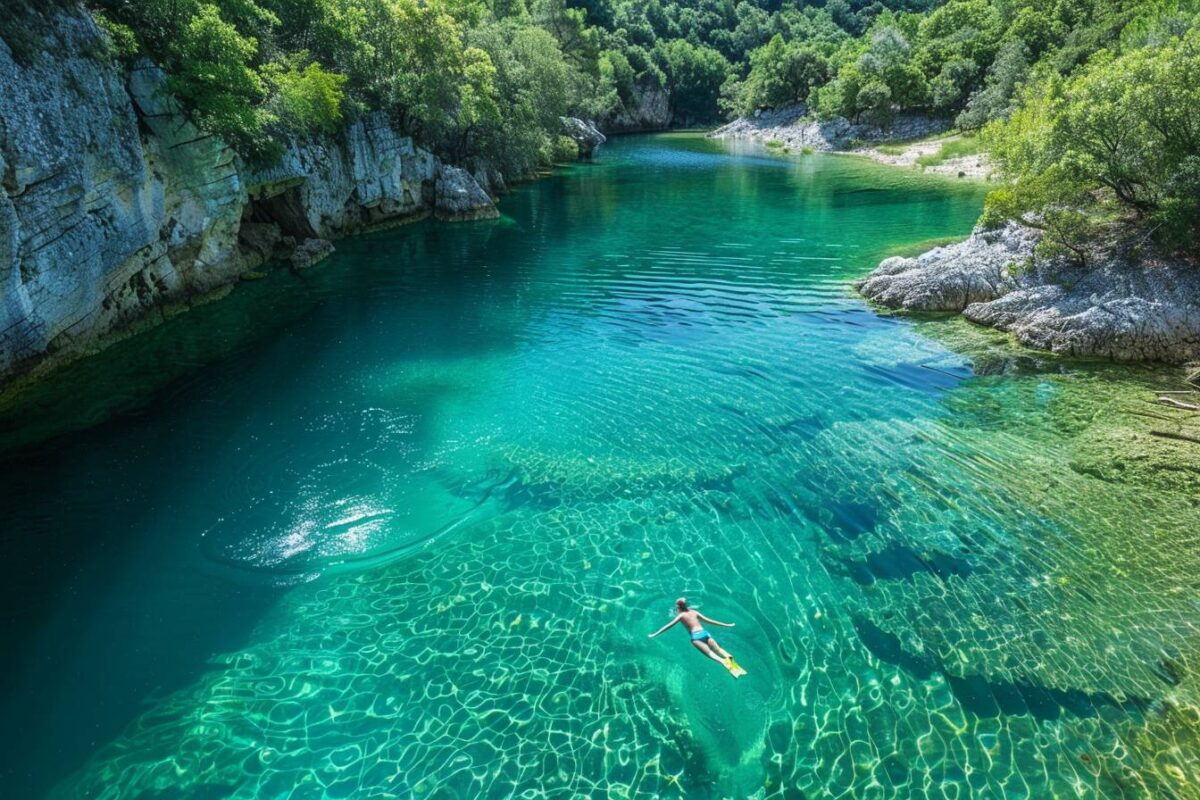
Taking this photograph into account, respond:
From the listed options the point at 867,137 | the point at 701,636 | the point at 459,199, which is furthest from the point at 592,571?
the point at 867,137

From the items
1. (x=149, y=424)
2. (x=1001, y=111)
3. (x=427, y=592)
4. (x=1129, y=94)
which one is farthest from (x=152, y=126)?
(x=1001, y=111)

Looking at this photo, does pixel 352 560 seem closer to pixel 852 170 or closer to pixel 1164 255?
pixel 1164 255

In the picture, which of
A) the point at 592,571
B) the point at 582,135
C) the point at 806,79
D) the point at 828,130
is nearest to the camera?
the point at 592,571

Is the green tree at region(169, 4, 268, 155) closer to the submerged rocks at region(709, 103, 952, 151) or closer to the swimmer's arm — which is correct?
the swimmer's arm

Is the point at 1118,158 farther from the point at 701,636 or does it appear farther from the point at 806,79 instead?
the point at 806,79

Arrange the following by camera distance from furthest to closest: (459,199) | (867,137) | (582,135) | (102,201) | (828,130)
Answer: (828,130)
(867,137)
(582,135)
(459,199)
(102,201)

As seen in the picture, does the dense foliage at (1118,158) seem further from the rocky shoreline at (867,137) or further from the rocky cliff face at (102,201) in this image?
the rocky shoreline at (867,137)
